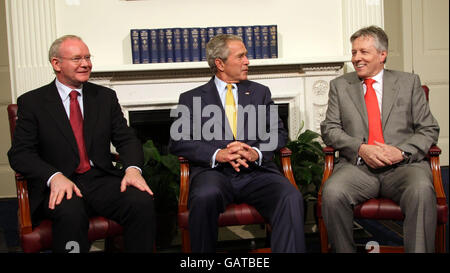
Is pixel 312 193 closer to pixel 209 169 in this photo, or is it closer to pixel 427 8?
pixel 209 169

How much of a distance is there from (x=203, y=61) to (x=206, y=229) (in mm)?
1917

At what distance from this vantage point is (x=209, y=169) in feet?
9.21

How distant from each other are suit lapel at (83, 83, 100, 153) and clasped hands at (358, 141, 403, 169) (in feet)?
5.04

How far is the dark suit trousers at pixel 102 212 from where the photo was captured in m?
2.31

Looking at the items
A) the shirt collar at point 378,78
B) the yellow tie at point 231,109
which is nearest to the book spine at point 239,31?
the yellow tie at point 231,109

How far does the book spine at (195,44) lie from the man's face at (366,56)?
149 centimetres

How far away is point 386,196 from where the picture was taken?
2.69 meters

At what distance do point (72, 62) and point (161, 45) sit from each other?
144 cm

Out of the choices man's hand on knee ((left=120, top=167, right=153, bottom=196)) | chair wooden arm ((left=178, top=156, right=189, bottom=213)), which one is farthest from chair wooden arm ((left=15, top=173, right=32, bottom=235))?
chair wooden arm ((left=178, top=156, right=189, bottom=213))

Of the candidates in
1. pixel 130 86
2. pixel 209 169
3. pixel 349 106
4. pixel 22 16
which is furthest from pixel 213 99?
pixel 22 16

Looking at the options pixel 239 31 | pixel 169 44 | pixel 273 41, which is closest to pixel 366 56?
pixel 273 41

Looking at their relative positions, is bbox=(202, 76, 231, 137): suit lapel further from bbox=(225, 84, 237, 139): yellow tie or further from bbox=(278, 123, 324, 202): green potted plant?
bbox=(278, 123, 324, 202): green potted plant

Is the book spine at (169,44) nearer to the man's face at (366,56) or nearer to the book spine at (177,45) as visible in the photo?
the book spine at (177,45)
